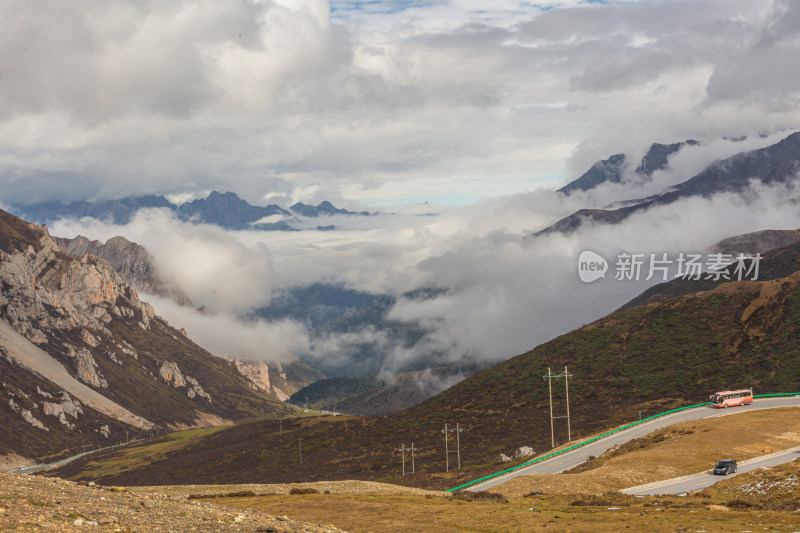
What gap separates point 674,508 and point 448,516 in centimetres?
1838

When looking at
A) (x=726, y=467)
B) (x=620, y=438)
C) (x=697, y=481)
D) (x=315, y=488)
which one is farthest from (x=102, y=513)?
(x=620, y=438)

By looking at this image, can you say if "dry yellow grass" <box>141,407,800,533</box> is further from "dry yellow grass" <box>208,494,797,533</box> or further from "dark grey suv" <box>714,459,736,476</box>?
"dark grey suv" <box>714,459,736,476</box>

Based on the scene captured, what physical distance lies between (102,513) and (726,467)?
71.7m

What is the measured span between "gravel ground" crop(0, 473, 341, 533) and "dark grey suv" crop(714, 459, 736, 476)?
184 ft

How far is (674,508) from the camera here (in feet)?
187

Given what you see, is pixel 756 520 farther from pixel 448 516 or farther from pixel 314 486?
pixel 314 486

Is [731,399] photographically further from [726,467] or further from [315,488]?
[315,488]

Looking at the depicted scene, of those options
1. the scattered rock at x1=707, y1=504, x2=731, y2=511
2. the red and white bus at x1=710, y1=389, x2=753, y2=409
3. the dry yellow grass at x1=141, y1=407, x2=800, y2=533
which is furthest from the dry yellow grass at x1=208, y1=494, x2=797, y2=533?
the red and white bus at x1=710, y1=389, x2=753, y2=409

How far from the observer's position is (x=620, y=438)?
125312mm

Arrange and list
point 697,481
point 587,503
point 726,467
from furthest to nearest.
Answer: point 726,467 → point 697,481 → point 587,503

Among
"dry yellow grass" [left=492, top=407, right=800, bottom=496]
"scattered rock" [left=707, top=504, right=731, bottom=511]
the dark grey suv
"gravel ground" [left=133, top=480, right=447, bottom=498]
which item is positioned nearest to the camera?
"scattered rock" [left=707, top=504, right=731, bottom=511]

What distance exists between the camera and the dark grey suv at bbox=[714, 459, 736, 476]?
3253 inches

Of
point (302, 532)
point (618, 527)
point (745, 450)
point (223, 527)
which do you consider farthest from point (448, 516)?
point (745, 450)

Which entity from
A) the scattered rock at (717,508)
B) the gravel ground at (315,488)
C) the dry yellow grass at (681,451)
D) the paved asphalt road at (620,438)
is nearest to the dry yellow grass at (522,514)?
the scattered rock at (717,508)
